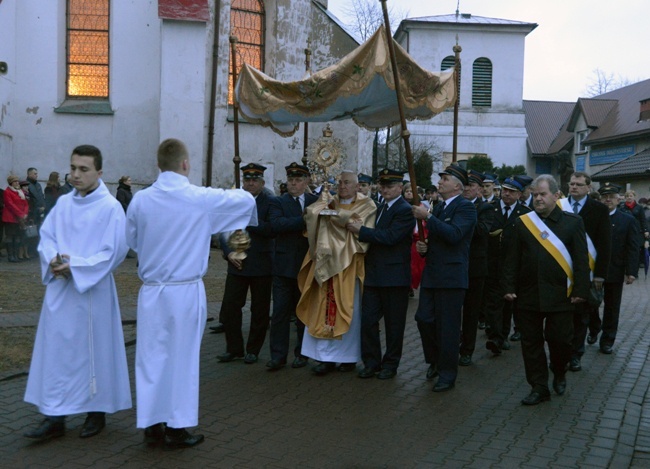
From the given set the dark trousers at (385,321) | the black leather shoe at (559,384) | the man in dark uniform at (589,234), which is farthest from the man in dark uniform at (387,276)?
the man in dark uniform at (589,234)

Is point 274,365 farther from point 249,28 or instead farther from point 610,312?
point 249,28

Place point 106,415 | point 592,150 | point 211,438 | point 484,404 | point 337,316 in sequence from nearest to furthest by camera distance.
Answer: point 211,438 < point 106,415 < point 484,404 < point 337,316 < point 592,150

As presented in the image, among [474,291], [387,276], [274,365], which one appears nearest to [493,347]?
[474,291]

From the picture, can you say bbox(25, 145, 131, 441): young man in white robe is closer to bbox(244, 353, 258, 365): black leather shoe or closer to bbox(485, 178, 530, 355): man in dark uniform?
bbox(244, 353, 258, 365): black leather shoe

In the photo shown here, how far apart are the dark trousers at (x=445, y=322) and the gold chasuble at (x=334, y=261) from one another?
2.66 feet

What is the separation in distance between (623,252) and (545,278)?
10.9ft

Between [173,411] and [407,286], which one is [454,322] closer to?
[407,286]

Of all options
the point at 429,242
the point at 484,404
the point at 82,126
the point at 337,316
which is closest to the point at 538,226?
the point at 429,242

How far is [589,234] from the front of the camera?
815cm

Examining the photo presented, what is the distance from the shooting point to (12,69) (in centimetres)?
1906

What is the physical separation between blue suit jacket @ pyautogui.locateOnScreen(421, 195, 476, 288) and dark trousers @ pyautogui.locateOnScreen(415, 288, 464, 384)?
100mm

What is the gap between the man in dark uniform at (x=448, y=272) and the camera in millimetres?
7184

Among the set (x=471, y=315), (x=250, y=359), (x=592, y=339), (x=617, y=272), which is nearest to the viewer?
(x=250, y=359)

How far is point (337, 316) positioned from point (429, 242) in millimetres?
1234
